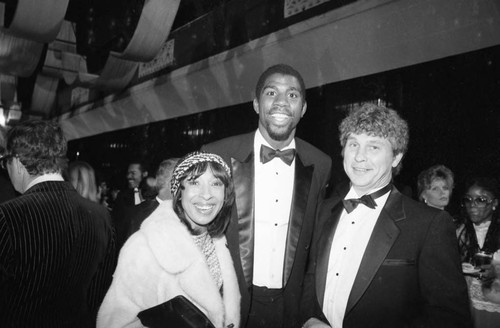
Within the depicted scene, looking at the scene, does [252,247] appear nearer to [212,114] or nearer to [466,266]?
[466,266]

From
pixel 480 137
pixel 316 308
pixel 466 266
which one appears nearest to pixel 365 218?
pixel 316 308

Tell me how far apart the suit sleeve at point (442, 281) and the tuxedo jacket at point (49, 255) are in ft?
4.90

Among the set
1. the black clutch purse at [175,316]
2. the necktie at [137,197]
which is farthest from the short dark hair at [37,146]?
the necktie at [137,197]

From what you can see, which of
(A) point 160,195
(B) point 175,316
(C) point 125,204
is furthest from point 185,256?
(C) point 125,204

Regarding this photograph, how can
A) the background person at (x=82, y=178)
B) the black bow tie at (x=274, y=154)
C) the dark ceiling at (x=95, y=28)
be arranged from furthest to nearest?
the dark ceiling at (x=95, y=28) < the background person at (x=82, y=178) < the black bow tie at (x=274, y=154)

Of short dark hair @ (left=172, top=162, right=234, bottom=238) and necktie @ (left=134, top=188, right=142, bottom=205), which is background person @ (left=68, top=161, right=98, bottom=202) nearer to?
necktie @ (left=134, top=188, right=142, bottom=205)

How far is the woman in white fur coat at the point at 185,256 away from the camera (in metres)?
1.43

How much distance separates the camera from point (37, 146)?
1807 millimetres

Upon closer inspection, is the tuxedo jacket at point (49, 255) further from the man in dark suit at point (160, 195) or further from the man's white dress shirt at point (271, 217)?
the man in dark suit at point (160, 195)

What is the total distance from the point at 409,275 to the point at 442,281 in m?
0.11

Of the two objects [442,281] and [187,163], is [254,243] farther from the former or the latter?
[442,281]

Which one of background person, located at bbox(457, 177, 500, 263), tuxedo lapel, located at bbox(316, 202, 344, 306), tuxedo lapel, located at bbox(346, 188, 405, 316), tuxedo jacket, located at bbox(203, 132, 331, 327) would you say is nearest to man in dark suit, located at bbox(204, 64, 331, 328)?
tuxedo jacket, located at bbox(203, 132, 331, 327)

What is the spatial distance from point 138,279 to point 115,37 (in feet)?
26.8

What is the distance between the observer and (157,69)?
7844mm
